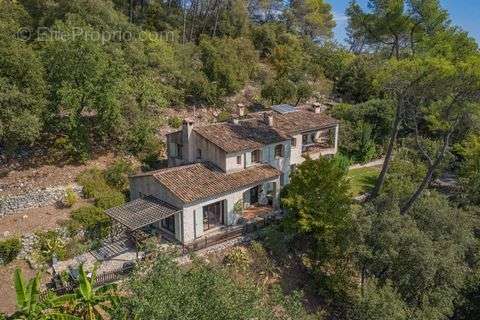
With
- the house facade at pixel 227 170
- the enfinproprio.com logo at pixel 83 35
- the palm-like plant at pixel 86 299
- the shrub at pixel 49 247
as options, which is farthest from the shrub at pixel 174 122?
the palm-like plant at pixel 86 299

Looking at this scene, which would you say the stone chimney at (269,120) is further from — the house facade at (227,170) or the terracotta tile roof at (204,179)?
the terracotta tile roof at (204,179)

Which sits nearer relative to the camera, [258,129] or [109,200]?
[109,200]

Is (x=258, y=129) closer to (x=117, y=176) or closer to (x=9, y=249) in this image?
(x=117, y=176)

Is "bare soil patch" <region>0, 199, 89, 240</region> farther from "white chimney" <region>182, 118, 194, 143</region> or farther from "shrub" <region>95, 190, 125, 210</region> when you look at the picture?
"white chimney" <region>182, 118, 194, 143</region>

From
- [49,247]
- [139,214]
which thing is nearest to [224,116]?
[139,214]

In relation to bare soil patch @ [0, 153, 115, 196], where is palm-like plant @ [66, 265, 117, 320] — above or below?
below

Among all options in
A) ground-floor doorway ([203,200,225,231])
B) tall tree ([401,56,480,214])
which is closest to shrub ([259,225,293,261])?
ground-floor doorway ([203,200,225,231])
